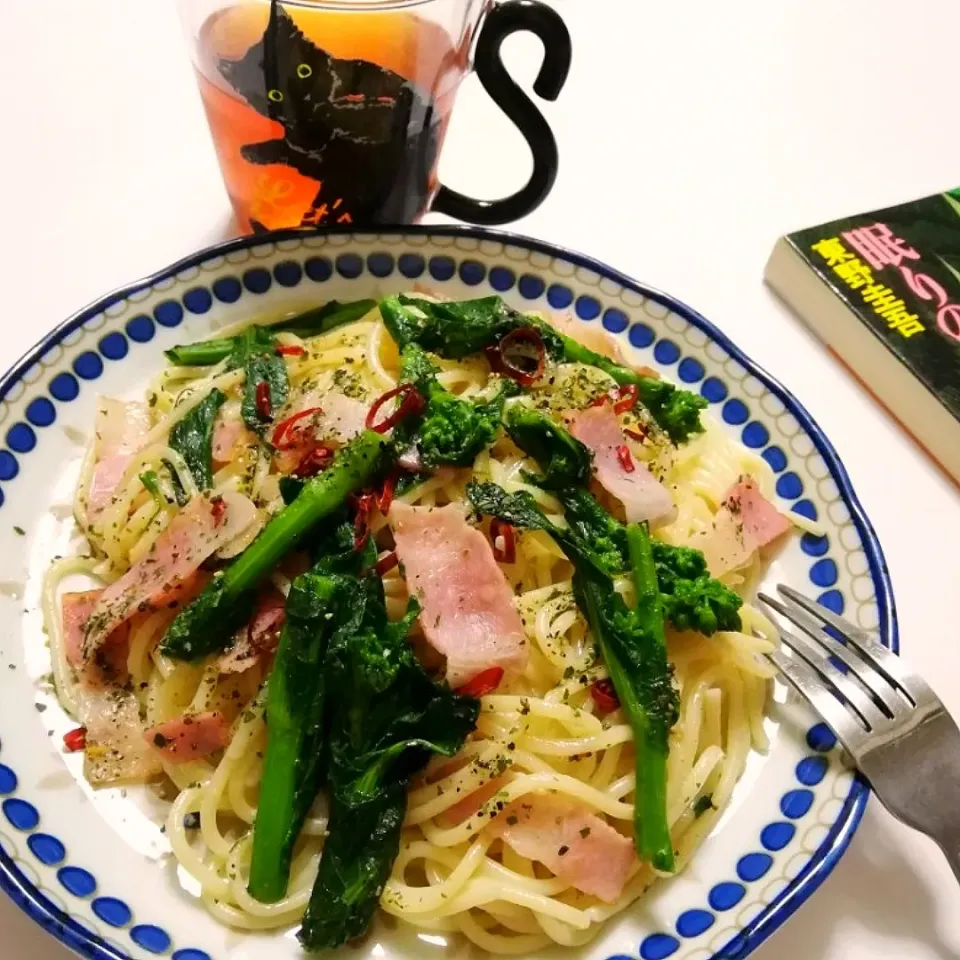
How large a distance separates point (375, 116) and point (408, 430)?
934 millimetres

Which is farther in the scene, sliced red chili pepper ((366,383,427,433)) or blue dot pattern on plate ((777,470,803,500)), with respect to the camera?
blue dot pattern on plate ((777,470,803,500))

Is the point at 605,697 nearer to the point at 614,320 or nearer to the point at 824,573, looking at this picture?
the point at 824,573

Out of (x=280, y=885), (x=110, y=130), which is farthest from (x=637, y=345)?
(x=110, y=130)

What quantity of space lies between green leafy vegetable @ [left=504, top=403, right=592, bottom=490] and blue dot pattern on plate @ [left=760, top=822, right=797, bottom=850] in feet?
2.70

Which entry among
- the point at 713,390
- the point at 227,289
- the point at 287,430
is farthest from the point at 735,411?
the point at 227,289

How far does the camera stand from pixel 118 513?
2156 millimetres

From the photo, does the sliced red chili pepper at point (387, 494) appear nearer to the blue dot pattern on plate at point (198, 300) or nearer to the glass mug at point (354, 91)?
the blue dot pattern on plate at point (198, 300)

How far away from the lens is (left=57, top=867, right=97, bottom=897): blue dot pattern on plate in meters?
→ 1.60

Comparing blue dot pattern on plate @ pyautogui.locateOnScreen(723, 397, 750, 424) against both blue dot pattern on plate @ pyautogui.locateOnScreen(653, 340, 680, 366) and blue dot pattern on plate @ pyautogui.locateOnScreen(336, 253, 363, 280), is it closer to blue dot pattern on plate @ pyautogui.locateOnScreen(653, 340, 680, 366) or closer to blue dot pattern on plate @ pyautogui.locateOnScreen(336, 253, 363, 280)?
blue dot pattern on plate @ pyautogui.locateOnScreen(653, 340, 680, 366)

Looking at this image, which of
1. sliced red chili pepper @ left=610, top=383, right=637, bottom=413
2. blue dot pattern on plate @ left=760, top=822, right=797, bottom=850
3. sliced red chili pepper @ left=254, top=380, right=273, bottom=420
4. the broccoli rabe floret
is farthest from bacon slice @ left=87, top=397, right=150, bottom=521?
blue dot pattern on plate @ left=760, top=822, right=797, bottom=850

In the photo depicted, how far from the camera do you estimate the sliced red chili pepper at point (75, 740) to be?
1.85 meters

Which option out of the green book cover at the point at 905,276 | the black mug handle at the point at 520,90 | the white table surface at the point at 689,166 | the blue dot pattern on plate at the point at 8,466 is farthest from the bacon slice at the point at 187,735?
the green book cover at the point at 905,276

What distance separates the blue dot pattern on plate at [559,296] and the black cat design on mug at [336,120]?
504 mm

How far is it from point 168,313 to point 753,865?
1.91 m
